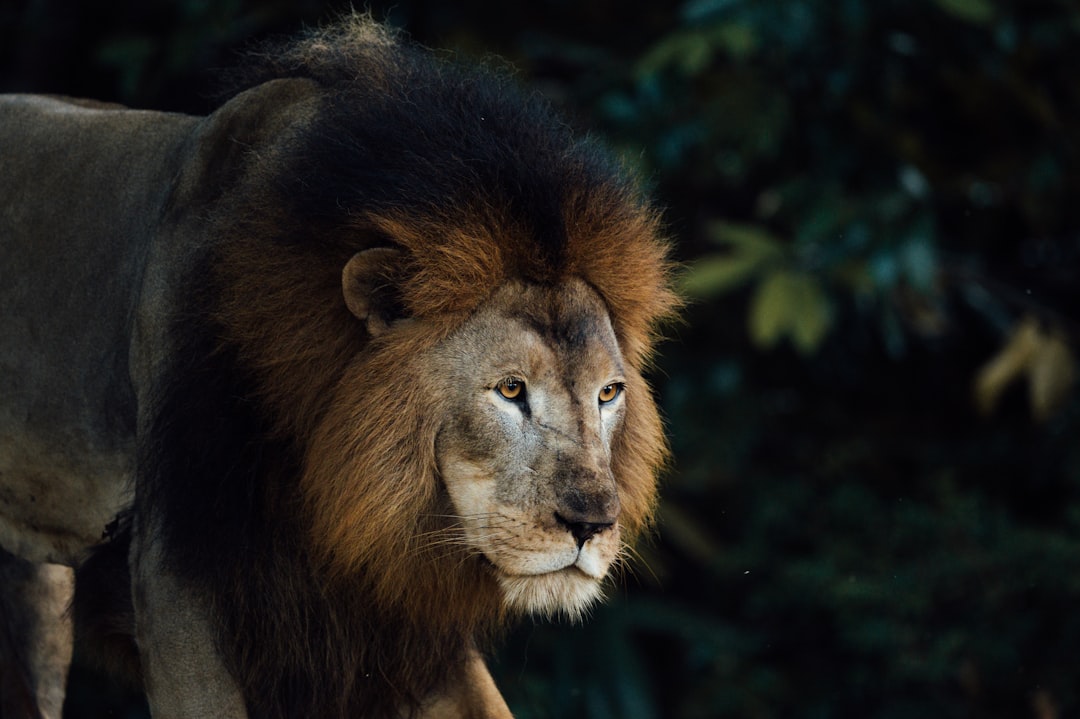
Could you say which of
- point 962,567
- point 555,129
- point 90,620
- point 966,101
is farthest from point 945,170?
point 90,620

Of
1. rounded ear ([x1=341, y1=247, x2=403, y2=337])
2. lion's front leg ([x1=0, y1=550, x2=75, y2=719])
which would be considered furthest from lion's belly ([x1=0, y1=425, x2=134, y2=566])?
rounded ear ([x1=341, y1=247, x2=403, y2=337])

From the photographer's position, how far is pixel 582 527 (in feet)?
9.04

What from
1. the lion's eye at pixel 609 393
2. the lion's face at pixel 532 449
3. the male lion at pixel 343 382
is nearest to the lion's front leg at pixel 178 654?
the male lion at pixel 343 382

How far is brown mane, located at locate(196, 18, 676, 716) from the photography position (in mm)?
2867

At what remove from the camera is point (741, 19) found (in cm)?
632

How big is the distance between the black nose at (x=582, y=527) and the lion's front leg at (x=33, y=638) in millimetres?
1324

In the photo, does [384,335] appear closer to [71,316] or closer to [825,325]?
[71,316]

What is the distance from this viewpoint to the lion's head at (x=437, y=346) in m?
2.81

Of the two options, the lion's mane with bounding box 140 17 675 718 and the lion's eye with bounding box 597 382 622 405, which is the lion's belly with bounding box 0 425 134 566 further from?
the lion's eye with bounding box 597 382 622 405

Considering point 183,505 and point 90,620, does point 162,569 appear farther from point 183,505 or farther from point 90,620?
point 90,620

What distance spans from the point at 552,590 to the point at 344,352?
548 millimetres

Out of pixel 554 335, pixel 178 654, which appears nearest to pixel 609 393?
pixel 554 335

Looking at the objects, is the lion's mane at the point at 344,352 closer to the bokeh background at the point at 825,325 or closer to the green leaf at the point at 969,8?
the bokeh background at the point at 825,325

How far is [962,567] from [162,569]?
5427 mm
